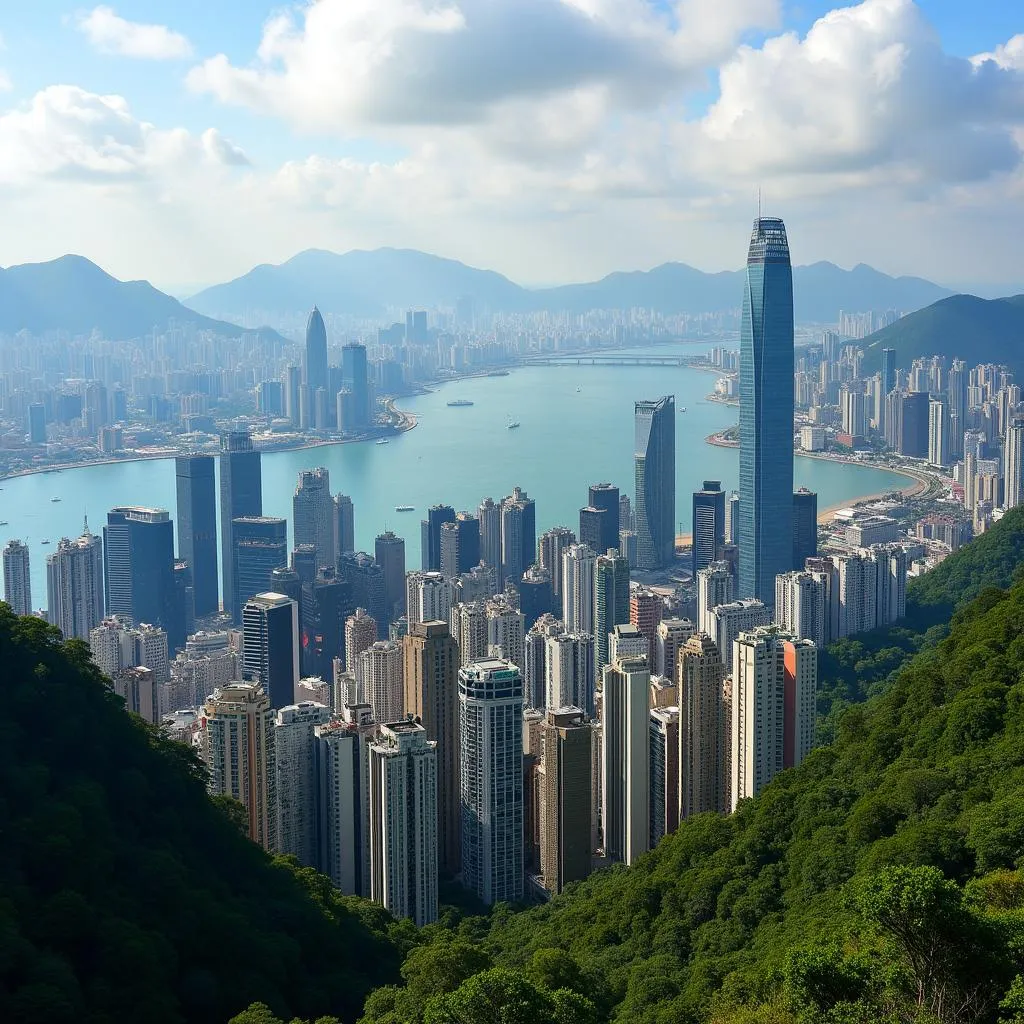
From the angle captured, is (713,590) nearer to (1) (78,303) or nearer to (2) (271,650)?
(2) (271,650)

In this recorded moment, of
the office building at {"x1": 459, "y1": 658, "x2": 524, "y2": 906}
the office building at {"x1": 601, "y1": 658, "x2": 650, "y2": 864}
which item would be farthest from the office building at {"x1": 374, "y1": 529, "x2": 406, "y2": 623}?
the office building at {"x1": 459, "y1": 658, "x2": 524, "y2": 906}

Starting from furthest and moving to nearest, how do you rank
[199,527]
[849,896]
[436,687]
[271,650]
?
1. [199,527]
2. [271,650]
3. [436,687]
4. [849,896]

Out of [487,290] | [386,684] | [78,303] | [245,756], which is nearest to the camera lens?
[245,756]

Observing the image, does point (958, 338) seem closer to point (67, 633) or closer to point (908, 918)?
point (67, 633)

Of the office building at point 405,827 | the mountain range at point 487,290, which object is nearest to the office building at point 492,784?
the office building at point 405,827

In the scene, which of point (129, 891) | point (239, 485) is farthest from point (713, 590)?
point (129, 891)

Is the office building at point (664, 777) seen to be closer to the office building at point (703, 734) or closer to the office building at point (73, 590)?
the office building at point (703, 734)

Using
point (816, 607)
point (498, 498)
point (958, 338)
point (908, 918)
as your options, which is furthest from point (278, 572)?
point (958, 338)

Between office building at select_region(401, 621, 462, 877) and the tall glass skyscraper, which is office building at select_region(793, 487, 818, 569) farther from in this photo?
office building at select_region(401, 621, 462, 877)
